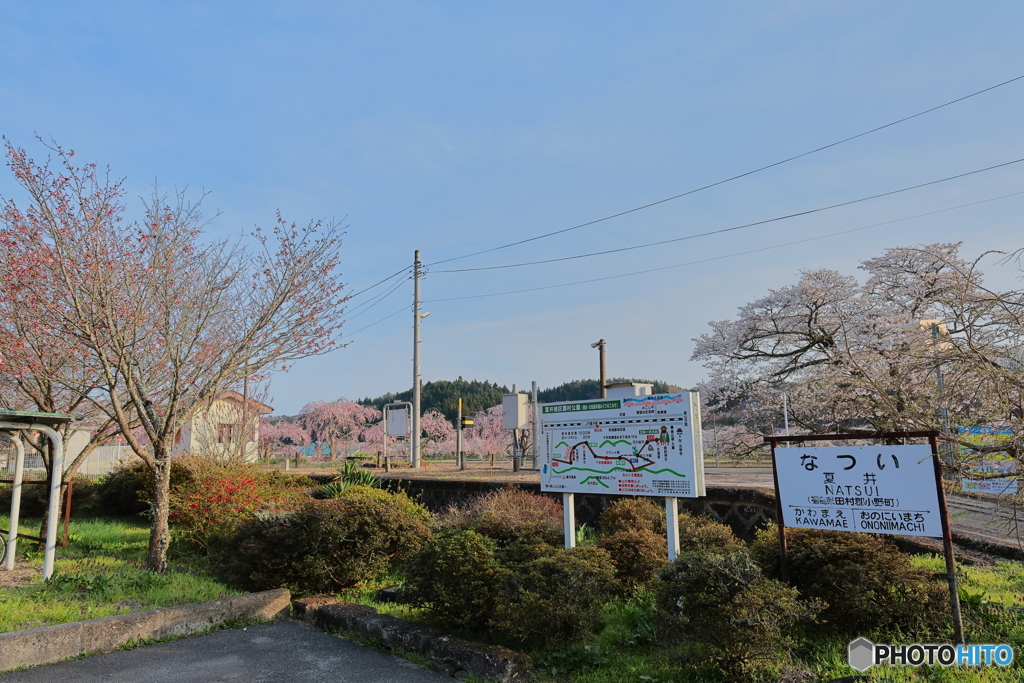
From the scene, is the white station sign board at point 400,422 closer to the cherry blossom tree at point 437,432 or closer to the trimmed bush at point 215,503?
the trimmed bush at point 215,503

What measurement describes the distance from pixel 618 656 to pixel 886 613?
2.17 metres

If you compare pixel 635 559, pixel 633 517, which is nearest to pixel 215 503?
pixel 633 517

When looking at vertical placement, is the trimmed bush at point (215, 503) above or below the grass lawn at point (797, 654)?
above

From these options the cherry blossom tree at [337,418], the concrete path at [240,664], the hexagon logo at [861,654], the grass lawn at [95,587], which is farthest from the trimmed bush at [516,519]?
the cherry blossom tree at [337,418]

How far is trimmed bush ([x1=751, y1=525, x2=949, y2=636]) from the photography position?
5043mm

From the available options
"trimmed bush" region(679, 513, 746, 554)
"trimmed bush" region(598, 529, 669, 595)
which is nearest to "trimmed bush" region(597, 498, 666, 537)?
"trimmed bush" region(679, 513, 746, 554)

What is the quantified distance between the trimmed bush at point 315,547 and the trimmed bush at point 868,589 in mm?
4931

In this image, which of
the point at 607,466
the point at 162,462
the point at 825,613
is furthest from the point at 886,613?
the point at 162,462

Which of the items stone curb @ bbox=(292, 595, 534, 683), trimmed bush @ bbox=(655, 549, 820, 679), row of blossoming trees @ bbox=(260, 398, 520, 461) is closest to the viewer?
trimmed bush @ bbox=(655, 549, 820, 679)

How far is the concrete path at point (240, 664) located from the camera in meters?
5.20

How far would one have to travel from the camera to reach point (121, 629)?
5961mm

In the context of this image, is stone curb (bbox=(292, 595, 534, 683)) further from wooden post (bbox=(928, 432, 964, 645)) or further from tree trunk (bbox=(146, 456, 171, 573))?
wooden post (bbox=(928, 432, 964, 645))

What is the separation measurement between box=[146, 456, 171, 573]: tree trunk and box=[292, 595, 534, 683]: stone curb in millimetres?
2508

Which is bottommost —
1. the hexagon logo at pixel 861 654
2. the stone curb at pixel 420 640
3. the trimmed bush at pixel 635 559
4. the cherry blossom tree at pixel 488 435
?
the stone curb at pixel 420 640
